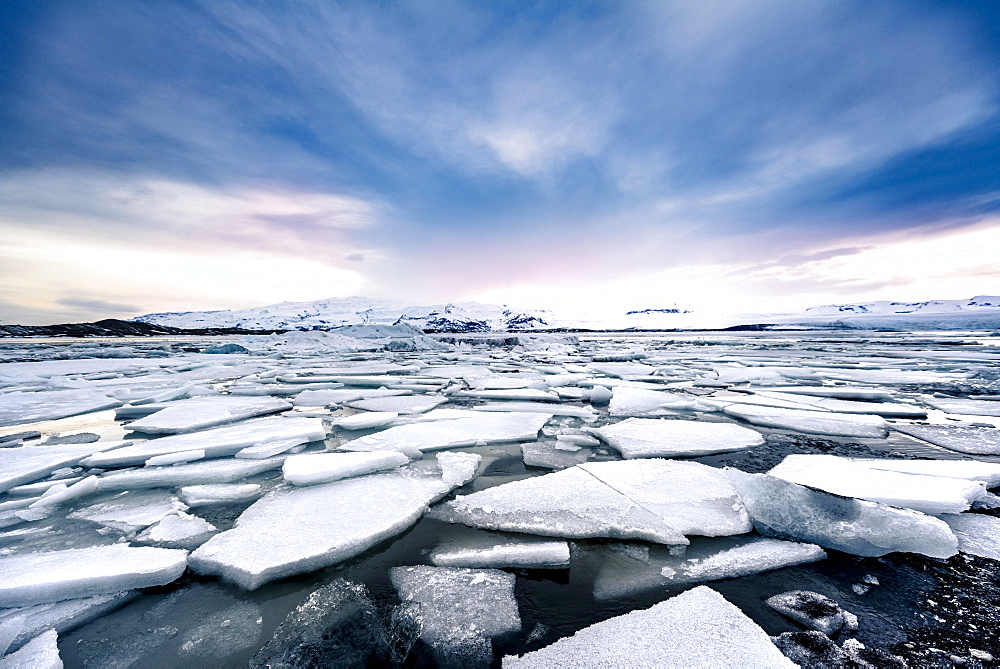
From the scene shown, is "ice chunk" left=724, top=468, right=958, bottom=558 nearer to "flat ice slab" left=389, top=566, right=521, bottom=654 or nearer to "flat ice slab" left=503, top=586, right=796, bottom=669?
"flat ice slab" left=503, top=586, right=796, bottom=669

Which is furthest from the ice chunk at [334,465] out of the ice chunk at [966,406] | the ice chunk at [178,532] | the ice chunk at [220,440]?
the ice chunk at [966,406]

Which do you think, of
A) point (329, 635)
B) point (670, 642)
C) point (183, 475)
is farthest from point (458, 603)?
A: point (183, 475)

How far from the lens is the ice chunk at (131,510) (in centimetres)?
178

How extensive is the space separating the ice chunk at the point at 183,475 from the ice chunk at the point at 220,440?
19cm

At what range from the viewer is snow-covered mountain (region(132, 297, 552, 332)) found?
77250 millimetres

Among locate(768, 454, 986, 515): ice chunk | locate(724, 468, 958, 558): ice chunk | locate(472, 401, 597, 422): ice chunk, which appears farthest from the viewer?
locate(472, 401, 597, 422): ice chunk

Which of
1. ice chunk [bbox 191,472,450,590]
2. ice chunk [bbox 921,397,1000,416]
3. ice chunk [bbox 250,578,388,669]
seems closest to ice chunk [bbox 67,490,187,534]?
ice chunk [bbox 191,472,450,590]

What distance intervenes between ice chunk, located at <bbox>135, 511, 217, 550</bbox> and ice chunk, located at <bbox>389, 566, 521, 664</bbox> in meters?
0.88

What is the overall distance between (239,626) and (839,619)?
1755mm

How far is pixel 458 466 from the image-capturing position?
8.13 ft

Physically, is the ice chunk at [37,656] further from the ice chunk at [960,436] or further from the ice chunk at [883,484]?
the ice chunk at [960,436]

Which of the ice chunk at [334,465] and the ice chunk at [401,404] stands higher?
the ice chunk at [334,465]

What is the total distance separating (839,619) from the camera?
118 cm

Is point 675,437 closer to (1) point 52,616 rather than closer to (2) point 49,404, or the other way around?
(1) point 52,616
